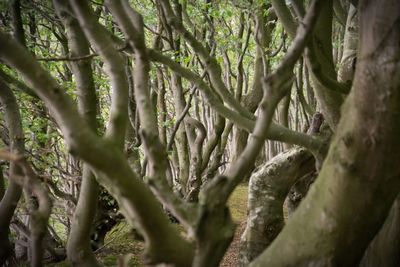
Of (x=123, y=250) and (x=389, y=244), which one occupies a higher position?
(x=123, y=250)

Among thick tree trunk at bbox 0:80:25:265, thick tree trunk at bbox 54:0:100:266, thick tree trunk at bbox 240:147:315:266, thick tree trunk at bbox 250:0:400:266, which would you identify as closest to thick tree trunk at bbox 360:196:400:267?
thick tree trunk at bbox 240:147:315:266

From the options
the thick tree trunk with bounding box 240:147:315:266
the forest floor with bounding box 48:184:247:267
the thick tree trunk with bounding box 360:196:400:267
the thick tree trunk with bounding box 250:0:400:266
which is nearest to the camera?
the thick tree trunk with bounding box 250:0:400:266

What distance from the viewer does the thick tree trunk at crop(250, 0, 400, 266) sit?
1.80m

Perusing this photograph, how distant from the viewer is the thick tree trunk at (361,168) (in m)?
1.80

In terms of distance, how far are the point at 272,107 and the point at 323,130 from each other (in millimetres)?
2774

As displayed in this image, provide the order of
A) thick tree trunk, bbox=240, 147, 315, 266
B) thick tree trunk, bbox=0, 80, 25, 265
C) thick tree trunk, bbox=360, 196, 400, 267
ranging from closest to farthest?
thick tree trunk, bbox=360, 196, 400, 267 < thick tree trunk, bbox=0, 80, 25, 265 < thick tree trunk, bbox=240, 147, 315, 266

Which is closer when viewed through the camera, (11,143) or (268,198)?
(11,143)

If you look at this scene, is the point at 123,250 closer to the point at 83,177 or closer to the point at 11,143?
the point at 11,143

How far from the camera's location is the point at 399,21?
1.77 metres

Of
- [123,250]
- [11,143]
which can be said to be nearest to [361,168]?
[11,143]

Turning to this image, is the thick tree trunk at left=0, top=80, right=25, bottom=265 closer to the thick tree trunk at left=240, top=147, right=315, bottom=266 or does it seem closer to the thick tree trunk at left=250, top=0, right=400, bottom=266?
the thick tree trunk at left=240, top=147, right=315, bottom=266

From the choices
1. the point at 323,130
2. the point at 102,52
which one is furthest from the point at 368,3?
the point at 323,130

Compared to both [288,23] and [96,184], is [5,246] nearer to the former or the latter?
[96,184]

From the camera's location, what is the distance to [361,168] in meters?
1.86
